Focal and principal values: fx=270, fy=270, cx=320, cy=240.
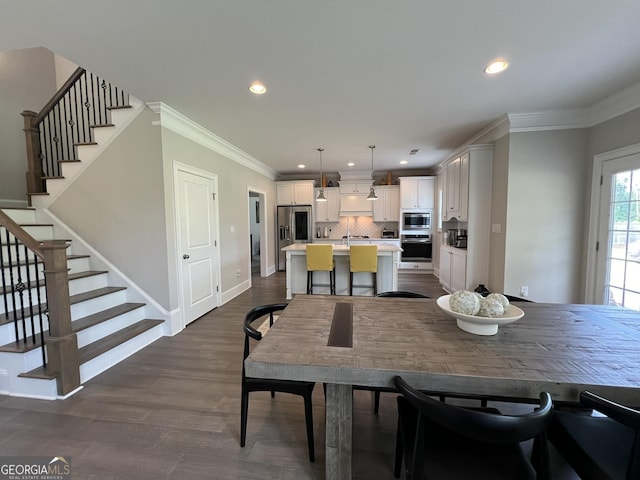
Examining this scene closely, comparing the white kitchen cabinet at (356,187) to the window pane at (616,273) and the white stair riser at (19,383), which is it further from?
the white stair riser at (19,383)

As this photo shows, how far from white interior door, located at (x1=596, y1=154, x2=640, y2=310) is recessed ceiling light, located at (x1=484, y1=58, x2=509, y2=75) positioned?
5.84 feet

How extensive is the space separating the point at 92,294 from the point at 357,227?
5.77 metres

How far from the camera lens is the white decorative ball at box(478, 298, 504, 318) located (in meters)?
1.32

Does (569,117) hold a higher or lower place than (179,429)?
higher

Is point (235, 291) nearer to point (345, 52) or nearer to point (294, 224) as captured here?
point (294, 224)

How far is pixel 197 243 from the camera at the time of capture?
3.74 m

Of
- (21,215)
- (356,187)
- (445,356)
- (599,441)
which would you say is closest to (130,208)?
(21,215)

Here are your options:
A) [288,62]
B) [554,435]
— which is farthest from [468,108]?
[554,435]

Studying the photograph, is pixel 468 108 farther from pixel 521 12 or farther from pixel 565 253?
pixel 565 253

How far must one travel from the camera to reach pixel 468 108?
3.18 metres

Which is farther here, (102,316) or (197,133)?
(197,133)

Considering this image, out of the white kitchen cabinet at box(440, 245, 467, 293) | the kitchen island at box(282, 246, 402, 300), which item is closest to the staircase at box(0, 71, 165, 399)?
the kitchen island at box(282, 246, 402, 300)

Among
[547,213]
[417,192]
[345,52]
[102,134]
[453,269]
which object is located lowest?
[453,269]

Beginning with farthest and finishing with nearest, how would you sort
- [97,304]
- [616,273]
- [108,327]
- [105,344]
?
[616,273]
[97,304]
[108,327]
[105,344]
